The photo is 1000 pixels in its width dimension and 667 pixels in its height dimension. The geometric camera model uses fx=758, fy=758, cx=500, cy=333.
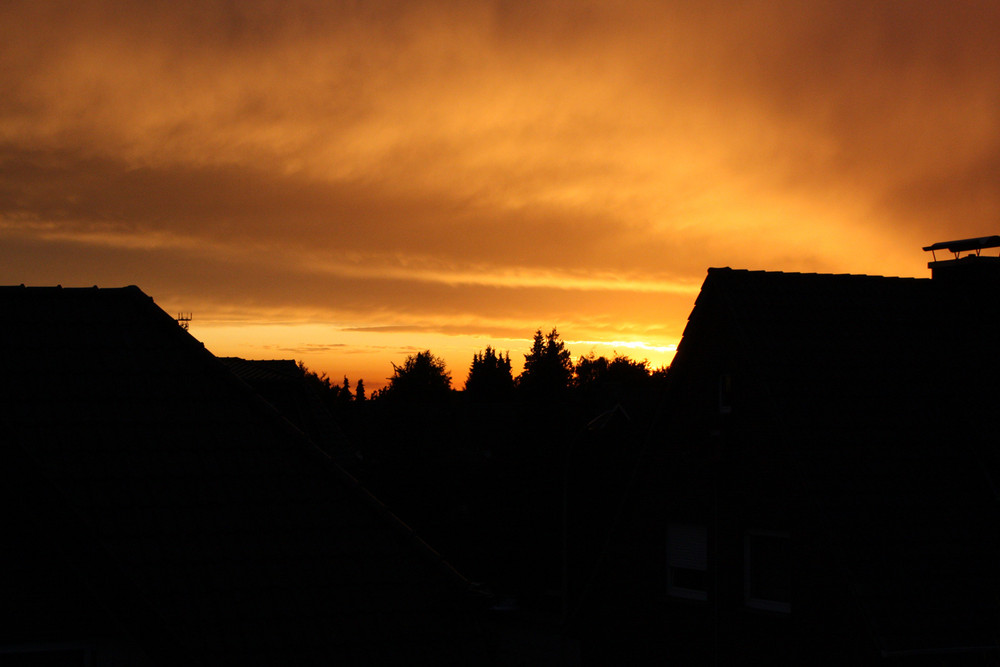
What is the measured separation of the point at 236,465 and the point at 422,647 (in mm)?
3152

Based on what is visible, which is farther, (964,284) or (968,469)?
(964,284)

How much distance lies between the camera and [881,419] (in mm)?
13789

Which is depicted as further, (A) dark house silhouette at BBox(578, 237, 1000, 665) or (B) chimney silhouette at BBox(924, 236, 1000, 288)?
(B) chimney silhouette at BBox(924, 236, 1000, 288)

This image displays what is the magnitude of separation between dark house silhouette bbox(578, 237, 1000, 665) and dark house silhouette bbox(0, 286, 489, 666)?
7.21 metres

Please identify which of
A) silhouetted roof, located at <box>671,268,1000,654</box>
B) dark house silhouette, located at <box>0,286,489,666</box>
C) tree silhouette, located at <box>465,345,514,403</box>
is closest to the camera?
dark house silhouette, located at <box>0,286,489,666</box>

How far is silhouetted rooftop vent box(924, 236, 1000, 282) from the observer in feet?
52.9

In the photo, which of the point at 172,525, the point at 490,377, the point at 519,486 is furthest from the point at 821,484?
the point at 490,377

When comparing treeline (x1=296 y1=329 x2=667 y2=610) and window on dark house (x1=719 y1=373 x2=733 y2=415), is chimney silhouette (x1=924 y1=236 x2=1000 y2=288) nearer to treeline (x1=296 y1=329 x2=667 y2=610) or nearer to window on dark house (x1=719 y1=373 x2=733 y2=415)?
window on dark house (x1=719 y1=373 x2=733 y2=415)

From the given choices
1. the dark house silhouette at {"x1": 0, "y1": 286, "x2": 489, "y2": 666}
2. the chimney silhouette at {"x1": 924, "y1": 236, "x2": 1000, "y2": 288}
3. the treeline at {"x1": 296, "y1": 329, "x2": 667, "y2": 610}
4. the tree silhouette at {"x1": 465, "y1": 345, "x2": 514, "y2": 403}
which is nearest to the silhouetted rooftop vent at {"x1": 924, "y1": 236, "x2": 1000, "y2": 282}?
the chimney silhouette at {"x1": 924, "y1": 236, "x2": 1000, "y2": 288}

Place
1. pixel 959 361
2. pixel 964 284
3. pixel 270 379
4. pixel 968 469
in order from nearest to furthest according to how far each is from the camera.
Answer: pixel 968 469 → pixel 959 361 → pixel 964 284 → pixel 270 379

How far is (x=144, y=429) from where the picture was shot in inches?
368

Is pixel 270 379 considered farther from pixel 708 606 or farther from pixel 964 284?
pixel 964 284

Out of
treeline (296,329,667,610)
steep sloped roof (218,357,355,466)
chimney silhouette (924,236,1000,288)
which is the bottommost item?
treeline (296,329,667,610)

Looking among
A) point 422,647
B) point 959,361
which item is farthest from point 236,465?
point 959,361
